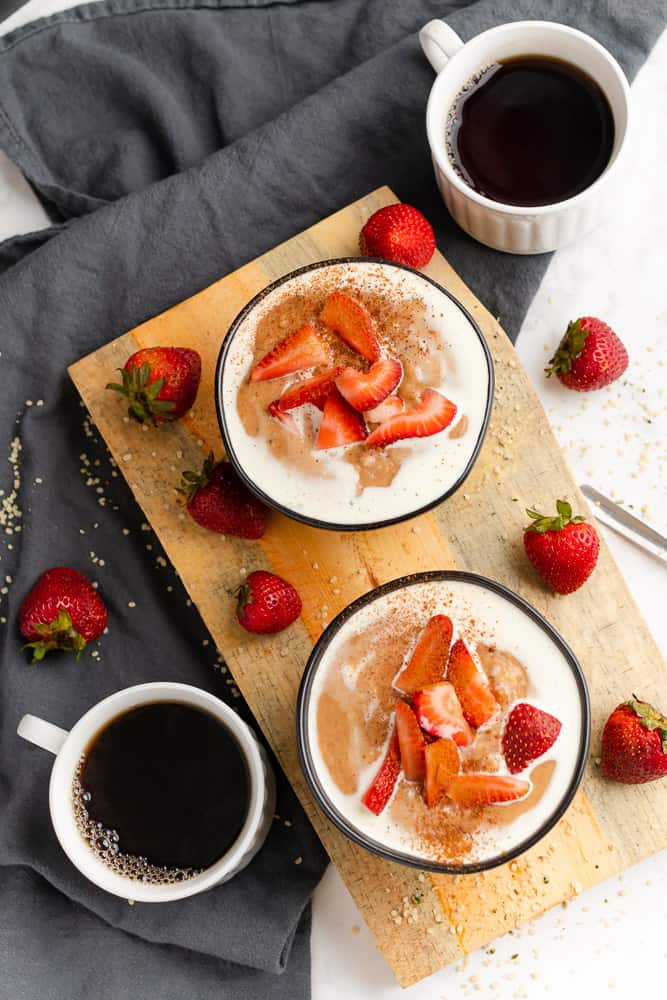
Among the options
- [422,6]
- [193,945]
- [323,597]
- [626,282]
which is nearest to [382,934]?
[193,945]

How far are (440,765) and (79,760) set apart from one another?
787mm

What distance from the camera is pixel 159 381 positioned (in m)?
2.36

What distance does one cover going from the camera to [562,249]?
269 centimetres

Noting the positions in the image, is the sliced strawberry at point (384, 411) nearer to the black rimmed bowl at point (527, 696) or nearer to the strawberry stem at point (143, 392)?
the black rimmed bowl at point (527, 696)

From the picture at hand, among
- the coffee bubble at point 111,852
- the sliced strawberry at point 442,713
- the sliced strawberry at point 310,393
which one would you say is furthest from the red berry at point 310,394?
the coffee bubble at point 111,852

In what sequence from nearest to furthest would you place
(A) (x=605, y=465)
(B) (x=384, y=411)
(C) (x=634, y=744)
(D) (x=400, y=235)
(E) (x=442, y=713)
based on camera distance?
(E) (x=442, y=713), (B) (x=384, y=411), (C) (x=634, y=744), (D) (x=400, y=235), (A) (x=605, y=465)

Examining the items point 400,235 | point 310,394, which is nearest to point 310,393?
point 310,394

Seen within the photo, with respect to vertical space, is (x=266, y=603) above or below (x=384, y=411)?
below

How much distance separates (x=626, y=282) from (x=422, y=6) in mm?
834

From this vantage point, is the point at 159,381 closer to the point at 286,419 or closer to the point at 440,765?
the point at 286,419

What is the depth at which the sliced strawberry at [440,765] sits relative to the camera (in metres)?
2.05

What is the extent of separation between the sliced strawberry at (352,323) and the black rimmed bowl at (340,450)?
48 millimetres

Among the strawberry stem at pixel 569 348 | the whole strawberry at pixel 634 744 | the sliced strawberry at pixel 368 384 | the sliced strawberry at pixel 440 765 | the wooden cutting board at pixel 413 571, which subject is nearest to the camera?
the sliced strawberry at pixel 440 765

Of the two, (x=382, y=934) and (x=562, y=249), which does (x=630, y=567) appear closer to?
(x=562, y=249)
